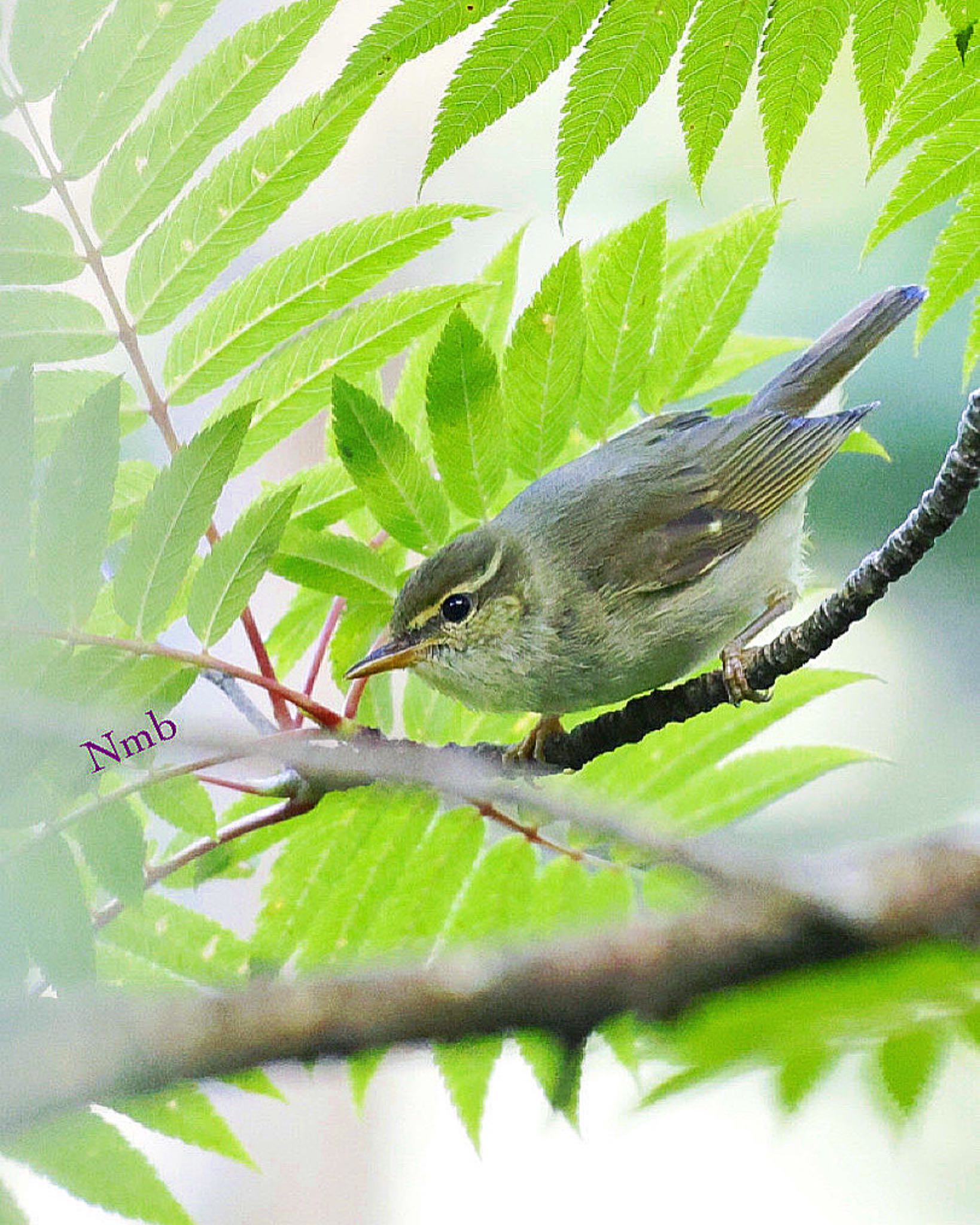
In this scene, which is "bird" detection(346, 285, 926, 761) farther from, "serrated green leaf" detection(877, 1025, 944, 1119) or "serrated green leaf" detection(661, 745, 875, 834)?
"serrated green leaf" detection(877, 1025, 944, 1119)

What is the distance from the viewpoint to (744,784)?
18.5 inches

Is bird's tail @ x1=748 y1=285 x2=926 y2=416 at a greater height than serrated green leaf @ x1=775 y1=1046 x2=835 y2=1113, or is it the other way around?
bird's tail @ x1=748 y1=285 x2=926 y2=416

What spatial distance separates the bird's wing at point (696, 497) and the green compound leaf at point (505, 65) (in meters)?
0.21

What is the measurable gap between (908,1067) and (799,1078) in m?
0.02

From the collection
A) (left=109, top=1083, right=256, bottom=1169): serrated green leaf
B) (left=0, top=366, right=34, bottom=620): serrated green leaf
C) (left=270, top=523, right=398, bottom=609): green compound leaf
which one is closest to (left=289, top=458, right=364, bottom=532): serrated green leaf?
(left=270, top=523, right=398, bottom=609): green compound leaf

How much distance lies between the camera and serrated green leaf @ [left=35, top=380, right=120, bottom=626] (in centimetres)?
36

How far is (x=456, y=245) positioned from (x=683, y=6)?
230 millimetres

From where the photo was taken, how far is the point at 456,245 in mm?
586

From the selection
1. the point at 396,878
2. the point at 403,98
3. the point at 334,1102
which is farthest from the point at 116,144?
the point at 334,1102

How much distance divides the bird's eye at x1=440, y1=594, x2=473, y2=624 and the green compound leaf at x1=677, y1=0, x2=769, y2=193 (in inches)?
7.8

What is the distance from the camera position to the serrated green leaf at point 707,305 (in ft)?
1.45

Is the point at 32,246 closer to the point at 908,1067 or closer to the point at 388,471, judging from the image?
the point at 388,471

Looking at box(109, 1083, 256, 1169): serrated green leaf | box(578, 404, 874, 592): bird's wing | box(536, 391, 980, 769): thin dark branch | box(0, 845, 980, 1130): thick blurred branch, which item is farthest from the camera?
box(578, 404, 874, 592): bird's wing

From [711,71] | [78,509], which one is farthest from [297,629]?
[711,71]
